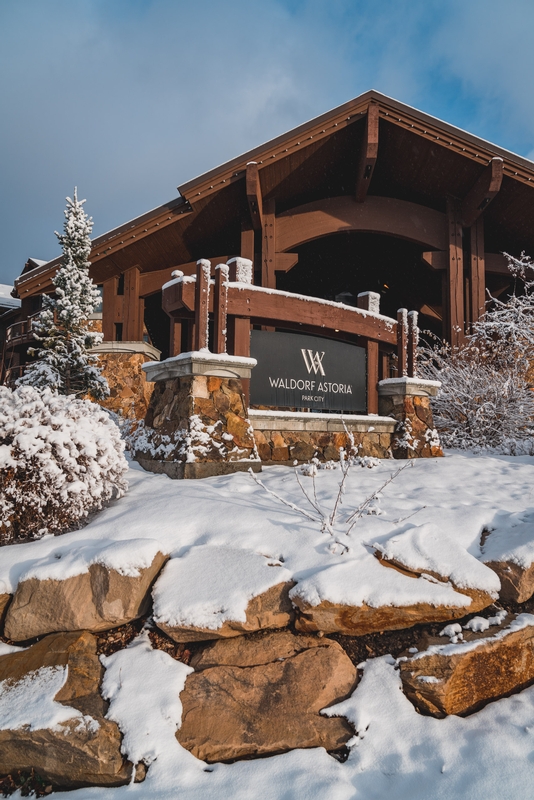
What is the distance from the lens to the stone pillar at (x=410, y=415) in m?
7.47

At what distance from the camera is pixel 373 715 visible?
2.93 m

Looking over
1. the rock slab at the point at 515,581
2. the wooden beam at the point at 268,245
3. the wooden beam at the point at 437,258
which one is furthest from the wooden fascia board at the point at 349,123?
the rock slab at the point at 515,581

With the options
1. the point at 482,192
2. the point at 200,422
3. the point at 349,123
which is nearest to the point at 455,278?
the point at 482,192

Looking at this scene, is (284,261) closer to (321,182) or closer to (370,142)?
(321,182)

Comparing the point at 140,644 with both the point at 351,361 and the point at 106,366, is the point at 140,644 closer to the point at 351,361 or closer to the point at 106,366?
the point at 351,361

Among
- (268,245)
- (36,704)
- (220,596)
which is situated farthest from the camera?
(268,245)

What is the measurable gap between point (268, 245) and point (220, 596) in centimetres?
951

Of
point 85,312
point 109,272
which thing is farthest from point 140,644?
point 109,272

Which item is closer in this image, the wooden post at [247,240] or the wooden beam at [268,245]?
the wooden beam at [268,245]

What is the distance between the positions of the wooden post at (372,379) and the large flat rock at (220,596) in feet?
14.4

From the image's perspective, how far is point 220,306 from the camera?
6.16 meters

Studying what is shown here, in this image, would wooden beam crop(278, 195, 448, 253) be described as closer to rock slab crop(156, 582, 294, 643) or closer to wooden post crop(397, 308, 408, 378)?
wooden post crop(397, 308, 408, 378)

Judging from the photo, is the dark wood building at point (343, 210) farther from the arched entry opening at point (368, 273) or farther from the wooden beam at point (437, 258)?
the arched entry opening at point (368, 273)

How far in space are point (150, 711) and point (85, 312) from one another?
926 centimetres
